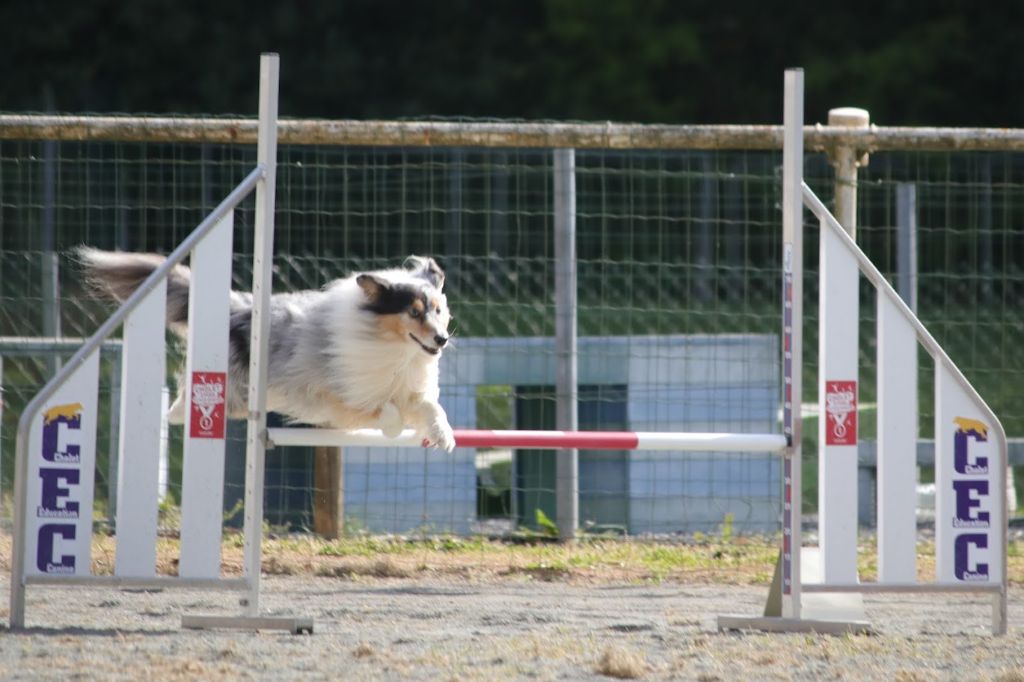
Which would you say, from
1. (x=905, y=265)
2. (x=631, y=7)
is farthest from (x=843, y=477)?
(x=631, y=7)

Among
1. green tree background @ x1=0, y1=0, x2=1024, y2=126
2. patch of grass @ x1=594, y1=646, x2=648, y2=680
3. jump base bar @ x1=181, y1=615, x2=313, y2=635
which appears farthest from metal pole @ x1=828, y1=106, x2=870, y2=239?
green tree background @ x1=0, y1=0, x2=1024, y2=126

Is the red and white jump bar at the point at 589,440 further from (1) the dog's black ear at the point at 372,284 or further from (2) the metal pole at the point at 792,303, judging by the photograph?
(1) the dog's black ear at the point at 372,284

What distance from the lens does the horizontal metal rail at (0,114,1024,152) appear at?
5.34 m

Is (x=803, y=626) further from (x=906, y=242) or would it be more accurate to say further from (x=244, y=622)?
(x=906, y=242)

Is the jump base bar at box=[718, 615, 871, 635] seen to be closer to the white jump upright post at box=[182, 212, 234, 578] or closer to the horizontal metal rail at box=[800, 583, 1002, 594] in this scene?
the horizontal metal rail at box=[800, 583, 1002, 594]

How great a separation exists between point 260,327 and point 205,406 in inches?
11.0

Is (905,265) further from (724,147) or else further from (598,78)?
(598,78)

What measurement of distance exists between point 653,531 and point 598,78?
45.3 feet

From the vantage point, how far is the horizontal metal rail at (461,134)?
17.5 ft

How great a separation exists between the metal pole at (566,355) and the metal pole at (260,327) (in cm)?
196

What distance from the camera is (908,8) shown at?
756 inches

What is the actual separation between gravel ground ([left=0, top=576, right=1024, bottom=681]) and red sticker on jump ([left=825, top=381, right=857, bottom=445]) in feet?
1.94

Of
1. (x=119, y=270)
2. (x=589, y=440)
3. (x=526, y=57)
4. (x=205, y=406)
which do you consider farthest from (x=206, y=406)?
(x=526, y=57)

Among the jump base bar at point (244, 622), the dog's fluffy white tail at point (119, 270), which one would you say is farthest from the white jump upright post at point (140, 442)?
the dog's fluffy white tail at point (119, 270)
